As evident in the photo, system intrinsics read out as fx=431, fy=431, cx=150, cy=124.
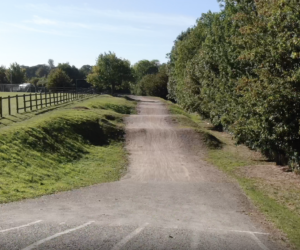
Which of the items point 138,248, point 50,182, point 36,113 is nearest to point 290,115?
point 50,182

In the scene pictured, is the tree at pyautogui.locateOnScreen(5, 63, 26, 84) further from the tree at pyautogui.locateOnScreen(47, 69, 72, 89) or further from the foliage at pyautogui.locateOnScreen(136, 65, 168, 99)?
the foliage at pyautogui.locateOnScreen(136, 65, 168, 99)

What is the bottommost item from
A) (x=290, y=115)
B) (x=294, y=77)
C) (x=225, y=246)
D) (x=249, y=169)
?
A: (x=249, y=169)

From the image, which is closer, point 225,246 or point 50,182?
point 225,246

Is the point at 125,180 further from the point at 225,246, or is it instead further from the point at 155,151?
the point at 225,246

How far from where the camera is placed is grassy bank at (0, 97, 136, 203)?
16641 millimetres

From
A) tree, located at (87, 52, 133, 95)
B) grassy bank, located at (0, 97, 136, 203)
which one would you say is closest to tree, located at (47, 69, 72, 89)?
tree, located at (87, 52, 133, 95)

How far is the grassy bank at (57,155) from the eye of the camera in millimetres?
16641

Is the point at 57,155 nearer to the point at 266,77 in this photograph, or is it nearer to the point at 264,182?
the point at 264,182

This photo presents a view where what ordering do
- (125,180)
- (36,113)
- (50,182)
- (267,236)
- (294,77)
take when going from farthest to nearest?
(36,113)
(125,180)
(50,182)
(294,77)
(267,236)

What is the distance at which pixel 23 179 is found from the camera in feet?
55.1

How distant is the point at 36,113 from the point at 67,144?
29.2 ft

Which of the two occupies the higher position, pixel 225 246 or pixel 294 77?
pixel 294 77

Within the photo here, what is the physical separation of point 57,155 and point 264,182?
1086cm

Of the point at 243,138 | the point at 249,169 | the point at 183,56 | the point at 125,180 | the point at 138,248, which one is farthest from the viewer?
the point at 183,56
